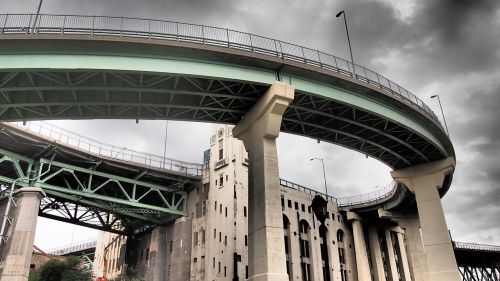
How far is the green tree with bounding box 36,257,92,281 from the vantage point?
43316 mm

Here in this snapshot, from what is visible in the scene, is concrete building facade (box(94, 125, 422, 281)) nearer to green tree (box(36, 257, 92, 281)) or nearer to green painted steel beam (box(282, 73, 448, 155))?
green tree (box(36, 257, 92, 281))

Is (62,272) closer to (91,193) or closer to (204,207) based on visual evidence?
(91,193)

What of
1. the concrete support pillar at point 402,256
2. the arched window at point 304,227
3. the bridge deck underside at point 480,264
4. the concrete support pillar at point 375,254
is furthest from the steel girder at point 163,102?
the bridge deck underside at point 480,264

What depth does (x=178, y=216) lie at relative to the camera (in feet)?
166

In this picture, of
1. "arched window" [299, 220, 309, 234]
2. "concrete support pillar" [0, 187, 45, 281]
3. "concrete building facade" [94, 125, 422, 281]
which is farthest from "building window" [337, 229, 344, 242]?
"concrete support pillar" [0, 187, 45, 281]

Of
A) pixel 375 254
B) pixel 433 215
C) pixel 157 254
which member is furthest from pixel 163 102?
pixel 375 254

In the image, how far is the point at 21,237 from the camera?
Result: 125 feet

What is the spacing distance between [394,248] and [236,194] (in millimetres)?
38986

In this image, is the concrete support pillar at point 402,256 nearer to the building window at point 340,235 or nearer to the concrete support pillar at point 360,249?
the concrete support pillar at point 360,249

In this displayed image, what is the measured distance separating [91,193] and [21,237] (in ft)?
26.3

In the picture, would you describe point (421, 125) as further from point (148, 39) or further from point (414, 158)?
point (148, 39)

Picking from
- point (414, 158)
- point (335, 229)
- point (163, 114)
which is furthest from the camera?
point (335, 229)

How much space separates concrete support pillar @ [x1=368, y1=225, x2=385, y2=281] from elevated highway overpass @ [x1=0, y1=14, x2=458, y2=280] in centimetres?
3450

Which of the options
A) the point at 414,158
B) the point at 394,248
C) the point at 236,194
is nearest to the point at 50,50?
the point at 236,194
